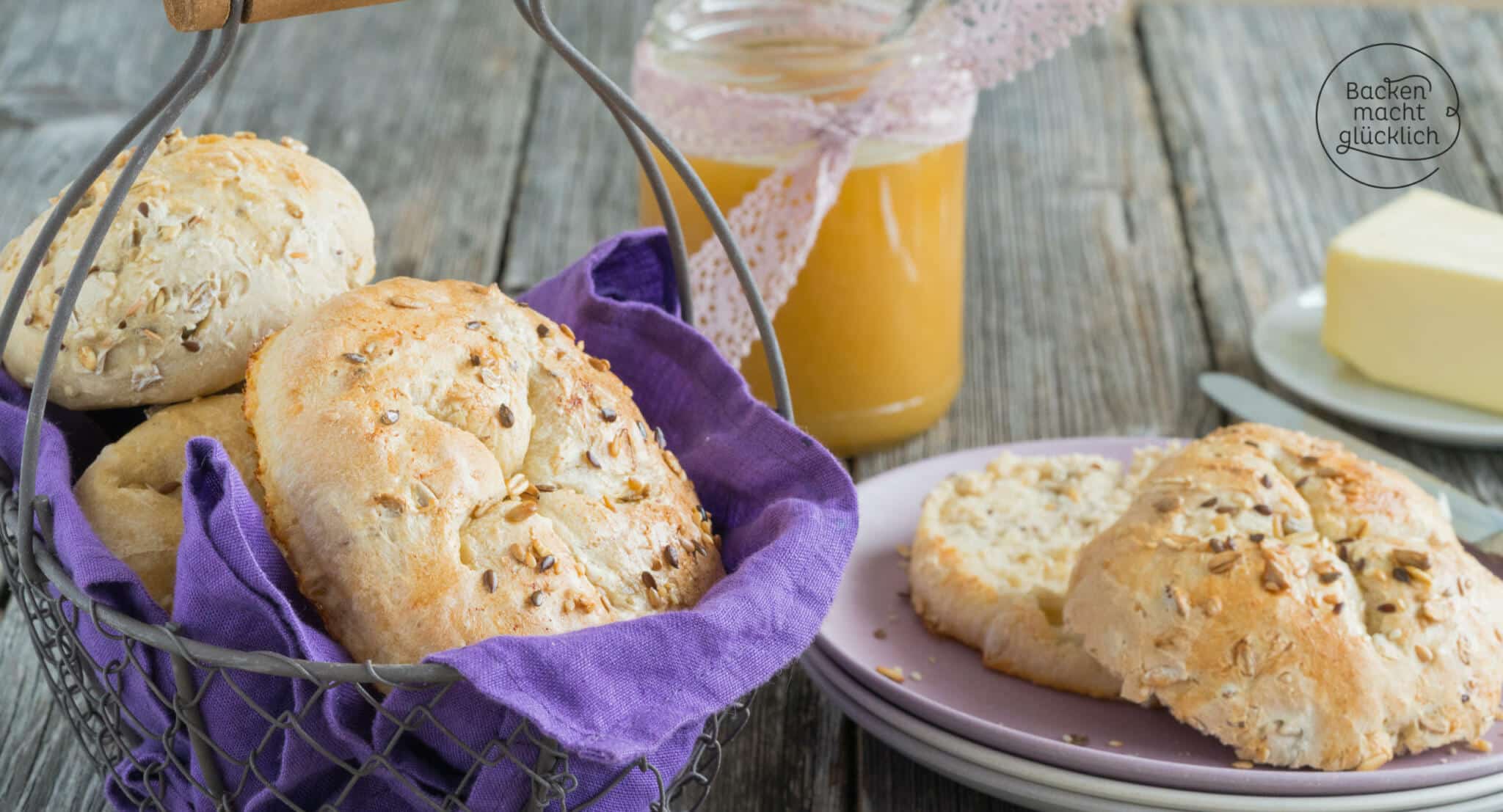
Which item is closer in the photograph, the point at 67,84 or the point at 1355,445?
the point at 1355,445

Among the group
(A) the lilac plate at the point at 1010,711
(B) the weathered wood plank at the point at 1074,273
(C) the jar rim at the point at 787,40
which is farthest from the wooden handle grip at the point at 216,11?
(B) the weathered wood plank at the point at 1074,273

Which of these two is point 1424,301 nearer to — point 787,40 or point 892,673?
point 787,40

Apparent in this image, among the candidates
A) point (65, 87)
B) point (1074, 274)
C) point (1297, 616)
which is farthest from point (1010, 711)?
point (65, 87)

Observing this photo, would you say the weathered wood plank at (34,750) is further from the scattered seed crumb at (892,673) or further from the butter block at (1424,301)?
the butter block at (1424,301)

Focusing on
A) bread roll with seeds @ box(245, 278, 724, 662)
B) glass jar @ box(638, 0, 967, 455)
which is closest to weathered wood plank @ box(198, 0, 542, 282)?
glass jar @ box(638, 0, 967, 455)

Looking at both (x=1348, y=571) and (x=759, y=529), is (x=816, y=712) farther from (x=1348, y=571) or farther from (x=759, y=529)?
(x=1348, y=571)

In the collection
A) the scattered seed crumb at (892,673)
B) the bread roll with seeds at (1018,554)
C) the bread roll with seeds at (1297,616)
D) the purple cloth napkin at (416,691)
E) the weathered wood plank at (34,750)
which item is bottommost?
the weathered wood plank at (34,750)
